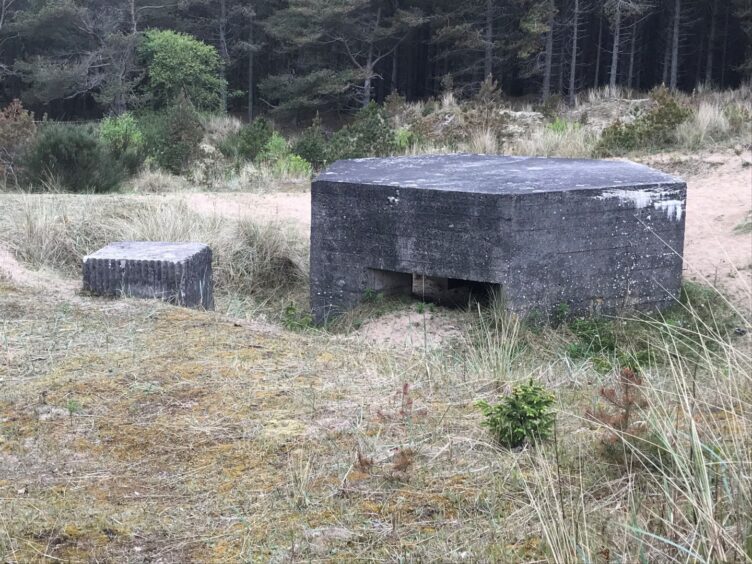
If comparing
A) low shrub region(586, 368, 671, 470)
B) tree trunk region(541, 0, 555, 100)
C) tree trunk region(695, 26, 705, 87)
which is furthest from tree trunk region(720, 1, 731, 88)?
low shrub region(586, 368, 671, 470)

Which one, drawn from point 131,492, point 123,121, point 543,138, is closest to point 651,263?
point 131,492

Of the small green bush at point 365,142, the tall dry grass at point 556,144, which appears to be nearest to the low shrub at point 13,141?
the small green bush at point 365,142

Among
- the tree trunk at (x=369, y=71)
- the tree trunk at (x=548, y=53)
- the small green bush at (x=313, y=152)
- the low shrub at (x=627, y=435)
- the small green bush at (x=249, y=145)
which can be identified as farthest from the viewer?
the tree trunk at (x=369, y=71)

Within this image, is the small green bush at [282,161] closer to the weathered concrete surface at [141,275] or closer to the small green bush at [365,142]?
the small green bush at [365,142]

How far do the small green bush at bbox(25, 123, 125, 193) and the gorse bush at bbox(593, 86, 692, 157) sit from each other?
22.5 feet

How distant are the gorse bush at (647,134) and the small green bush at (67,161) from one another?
22.5 feet

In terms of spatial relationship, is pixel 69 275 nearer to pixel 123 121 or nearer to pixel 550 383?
pixel 550 383

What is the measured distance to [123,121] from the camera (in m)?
24.2

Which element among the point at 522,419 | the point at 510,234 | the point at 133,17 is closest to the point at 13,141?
the point at 510,234

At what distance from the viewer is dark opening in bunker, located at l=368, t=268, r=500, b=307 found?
303 inches

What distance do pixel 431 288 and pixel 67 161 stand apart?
591 centimetres

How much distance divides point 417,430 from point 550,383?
43.4 inches

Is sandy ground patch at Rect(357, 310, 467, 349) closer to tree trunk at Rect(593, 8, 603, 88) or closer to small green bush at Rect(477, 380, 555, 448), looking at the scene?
small green bush at Rect(477, 380, 555, 448)

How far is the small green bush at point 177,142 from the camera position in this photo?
48.5 ft
